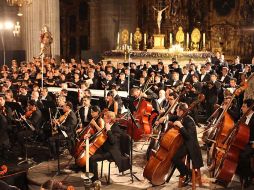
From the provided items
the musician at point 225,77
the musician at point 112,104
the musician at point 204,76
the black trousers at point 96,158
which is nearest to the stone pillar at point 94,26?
the musician at point 204,76

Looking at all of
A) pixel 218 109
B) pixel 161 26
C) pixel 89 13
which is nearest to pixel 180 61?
pixel 161 26

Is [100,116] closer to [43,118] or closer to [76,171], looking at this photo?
[76,171]

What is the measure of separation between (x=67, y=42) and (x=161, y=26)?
761 cm

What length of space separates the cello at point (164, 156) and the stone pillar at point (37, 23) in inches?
582

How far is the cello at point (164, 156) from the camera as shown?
739cm

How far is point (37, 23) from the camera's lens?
70.6ft

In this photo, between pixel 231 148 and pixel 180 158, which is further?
pixel 180 158

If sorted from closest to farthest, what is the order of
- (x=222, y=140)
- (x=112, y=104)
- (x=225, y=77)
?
1. (x=222, y=140)
2. (x=112, y=104)
3. (x=225, y=77)

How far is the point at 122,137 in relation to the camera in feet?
27.7

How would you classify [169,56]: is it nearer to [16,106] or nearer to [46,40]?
[46,40]

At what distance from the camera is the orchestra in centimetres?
753

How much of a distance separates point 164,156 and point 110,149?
1.21 meters

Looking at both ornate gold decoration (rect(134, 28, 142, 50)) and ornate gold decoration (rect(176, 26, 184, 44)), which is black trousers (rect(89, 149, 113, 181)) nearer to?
ornate gold decoration (rect(176, 26, 184, 44))

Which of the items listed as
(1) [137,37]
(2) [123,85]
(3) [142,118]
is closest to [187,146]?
(3) [142,118]
